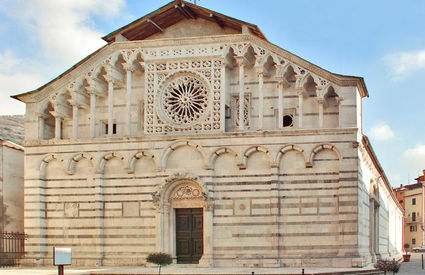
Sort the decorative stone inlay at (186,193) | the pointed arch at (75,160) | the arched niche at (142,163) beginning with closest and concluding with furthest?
the decorative stone inlay at (186,193) → the arched niche at (142,163) → the pointed arch at (75,160)

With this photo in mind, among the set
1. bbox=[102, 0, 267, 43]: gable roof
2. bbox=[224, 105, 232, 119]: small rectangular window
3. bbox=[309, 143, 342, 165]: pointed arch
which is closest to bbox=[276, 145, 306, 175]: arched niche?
bbox=[309, 143, 342, 165]: pointed arch

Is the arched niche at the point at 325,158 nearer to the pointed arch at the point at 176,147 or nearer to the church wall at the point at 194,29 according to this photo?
the pointed arch at the point at 176,147

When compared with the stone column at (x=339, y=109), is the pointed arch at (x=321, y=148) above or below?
below

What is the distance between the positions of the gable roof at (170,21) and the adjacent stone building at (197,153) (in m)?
0.06

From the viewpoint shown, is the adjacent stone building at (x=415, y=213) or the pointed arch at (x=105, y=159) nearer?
the pointed arch at (x=105, y=159)

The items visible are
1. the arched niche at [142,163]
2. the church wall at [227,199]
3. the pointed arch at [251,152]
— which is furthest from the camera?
Answer: the arched niche at [142,163]

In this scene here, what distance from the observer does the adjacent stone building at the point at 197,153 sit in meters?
23.3

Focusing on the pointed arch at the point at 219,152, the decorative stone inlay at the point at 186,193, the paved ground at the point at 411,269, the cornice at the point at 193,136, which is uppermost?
the cornice at the point at 193,136

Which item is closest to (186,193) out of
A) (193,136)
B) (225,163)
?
(225,163)

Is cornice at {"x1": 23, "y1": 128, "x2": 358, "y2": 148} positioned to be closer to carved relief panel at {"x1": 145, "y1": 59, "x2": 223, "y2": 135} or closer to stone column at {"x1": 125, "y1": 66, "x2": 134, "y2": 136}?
carved relief panel at {"x1": 145, "y1": 59, "x2": 223, "y2": 135}

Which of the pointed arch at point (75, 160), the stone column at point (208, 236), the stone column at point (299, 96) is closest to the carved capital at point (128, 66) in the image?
the pointed arch at point (75, 160)

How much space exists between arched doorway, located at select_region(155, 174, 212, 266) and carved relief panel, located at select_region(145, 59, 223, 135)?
1.99 meters

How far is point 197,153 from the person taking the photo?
24484mm

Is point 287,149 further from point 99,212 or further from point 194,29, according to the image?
point 99,212
